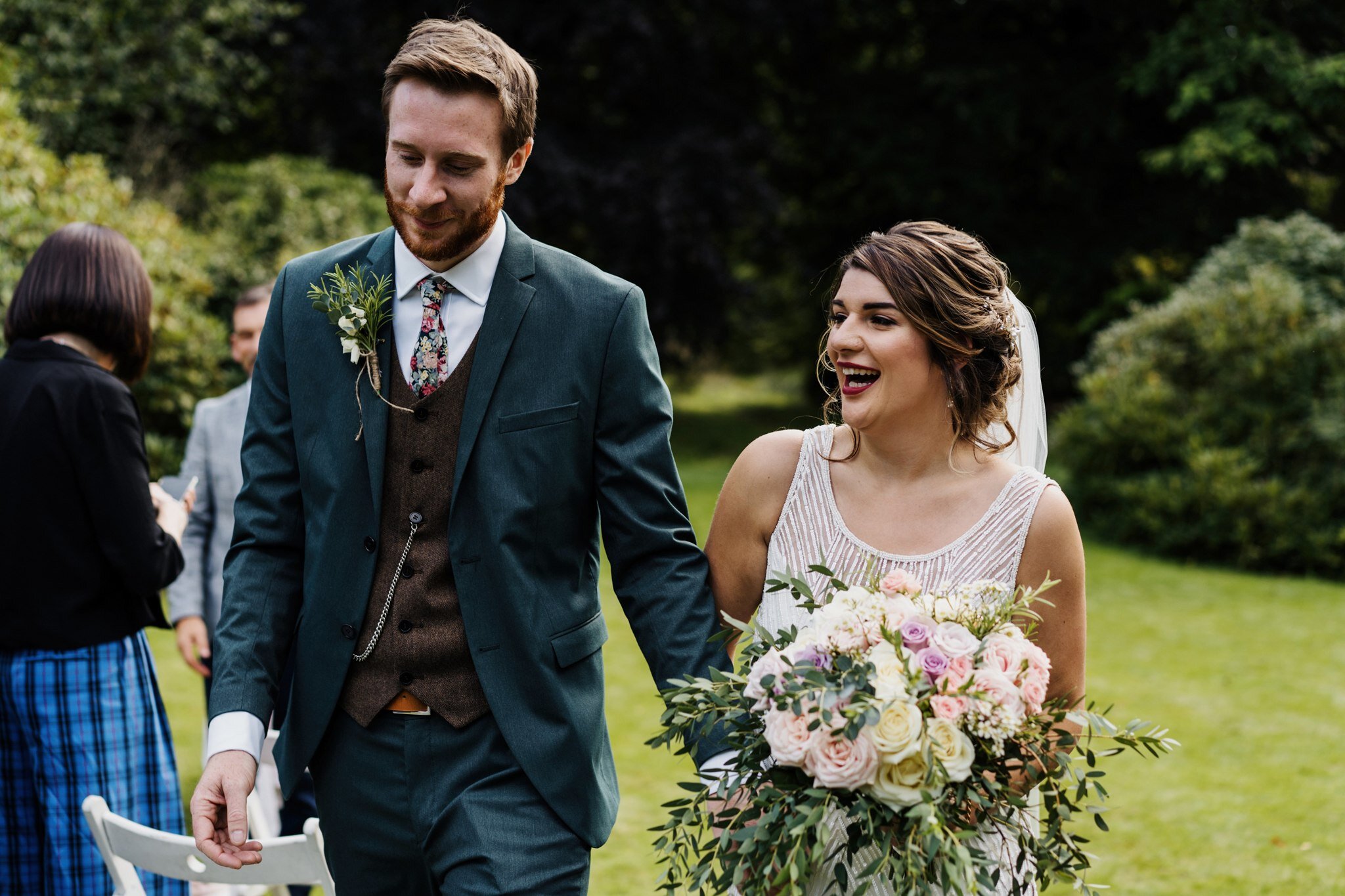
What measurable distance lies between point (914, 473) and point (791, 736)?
3.27ft

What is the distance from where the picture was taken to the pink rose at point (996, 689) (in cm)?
209

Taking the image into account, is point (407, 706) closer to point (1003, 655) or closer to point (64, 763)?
point (1003, 655)

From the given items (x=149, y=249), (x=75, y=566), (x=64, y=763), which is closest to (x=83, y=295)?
(x=75, y=566)

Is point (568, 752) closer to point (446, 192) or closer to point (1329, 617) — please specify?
point (446, 192)

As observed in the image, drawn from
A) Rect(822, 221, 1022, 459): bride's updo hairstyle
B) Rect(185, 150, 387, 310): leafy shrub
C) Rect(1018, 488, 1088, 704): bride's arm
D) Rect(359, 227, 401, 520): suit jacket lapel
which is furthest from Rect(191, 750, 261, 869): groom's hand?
Rect(185, 150, 387, 310): leafy shrub

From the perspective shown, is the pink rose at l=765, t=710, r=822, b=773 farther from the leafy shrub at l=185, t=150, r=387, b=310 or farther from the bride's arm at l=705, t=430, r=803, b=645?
the leafy shrub at l=185, t=150, r=387, b=310

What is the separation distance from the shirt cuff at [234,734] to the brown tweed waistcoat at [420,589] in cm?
19

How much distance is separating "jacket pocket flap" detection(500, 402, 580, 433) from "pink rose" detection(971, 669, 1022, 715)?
38.1 inches

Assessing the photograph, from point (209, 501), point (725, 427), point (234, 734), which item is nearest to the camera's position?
point (234, 734)

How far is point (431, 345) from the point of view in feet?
8.50

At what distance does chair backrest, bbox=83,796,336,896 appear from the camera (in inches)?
100

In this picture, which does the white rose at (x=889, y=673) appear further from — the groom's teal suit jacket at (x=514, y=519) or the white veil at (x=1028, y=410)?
the white veil at (x=1028, y=410)

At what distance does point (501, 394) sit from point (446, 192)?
415 millimetres

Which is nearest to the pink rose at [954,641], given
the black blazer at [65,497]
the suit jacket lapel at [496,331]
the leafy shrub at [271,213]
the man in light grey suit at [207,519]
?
the suit jacket lapel at [496,331]
